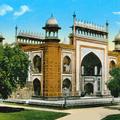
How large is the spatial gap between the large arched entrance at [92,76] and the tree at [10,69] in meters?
22.2

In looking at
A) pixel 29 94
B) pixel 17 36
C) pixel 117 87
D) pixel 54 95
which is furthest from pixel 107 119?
pixel 17 36

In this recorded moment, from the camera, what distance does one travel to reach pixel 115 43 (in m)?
62.2

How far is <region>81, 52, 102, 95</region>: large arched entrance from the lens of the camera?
5553 centimetres

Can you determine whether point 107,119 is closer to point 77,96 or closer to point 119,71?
point 119,71

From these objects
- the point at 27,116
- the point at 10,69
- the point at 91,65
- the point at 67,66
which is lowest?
the point at 27,116

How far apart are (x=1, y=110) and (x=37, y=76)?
18.0 m

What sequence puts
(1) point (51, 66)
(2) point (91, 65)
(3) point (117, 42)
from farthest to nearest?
(3) point (117, 42) < (2) point (91, 65) < (1) point (51, 66)

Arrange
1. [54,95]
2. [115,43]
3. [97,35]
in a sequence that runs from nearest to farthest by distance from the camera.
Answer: [54,95], [97,35], [115,43]

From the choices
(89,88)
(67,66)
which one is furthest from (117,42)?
(67,66)

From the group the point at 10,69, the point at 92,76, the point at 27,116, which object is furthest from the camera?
the point at 92,76

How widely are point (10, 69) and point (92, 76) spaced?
2580 cm

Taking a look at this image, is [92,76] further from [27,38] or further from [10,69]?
[10,69]

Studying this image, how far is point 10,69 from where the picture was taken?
106 ft

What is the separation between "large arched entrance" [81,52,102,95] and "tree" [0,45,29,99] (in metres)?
22.2
